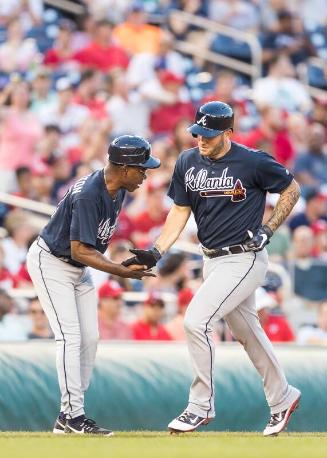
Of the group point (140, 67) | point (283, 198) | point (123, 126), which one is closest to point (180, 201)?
point (283, 198)

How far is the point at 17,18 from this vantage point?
562 inches

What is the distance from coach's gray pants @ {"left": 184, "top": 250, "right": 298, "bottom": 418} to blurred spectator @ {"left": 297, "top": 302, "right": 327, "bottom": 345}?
304 cm

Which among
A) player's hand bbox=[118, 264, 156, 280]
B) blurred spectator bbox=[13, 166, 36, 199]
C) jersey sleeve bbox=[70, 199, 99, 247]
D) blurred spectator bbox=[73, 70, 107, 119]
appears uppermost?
jersey sleeve bbox=[70, 199, 99, 247]

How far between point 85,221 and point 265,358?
131cm

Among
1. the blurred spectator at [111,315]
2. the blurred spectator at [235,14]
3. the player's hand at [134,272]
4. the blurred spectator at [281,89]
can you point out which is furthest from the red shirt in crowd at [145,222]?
the blurred spectator at [235,14]

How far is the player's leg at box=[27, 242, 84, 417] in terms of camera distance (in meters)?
7.18

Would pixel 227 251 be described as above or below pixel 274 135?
above

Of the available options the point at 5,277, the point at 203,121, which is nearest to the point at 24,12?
the point at 5,277

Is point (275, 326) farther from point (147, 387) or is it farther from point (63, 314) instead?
point (63, 314)

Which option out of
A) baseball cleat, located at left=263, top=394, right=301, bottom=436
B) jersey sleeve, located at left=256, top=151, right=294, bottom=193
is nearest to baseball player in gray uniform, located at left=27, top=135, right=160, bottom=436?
jersey sleeve, located at left=256, top=151, right=294, bottom=193

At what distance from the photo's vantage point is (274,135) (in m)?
14.1

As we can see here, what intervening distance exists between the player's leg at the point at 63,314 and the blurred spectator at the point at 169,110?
21.9ft

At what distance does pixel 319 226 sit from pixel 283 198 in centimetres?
553

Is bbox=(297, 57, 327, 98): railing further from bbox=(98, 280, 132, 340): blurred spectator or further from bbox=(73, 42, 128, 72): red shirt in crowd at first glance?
bbox=(98, 280, 132, 340): blurred spectator
